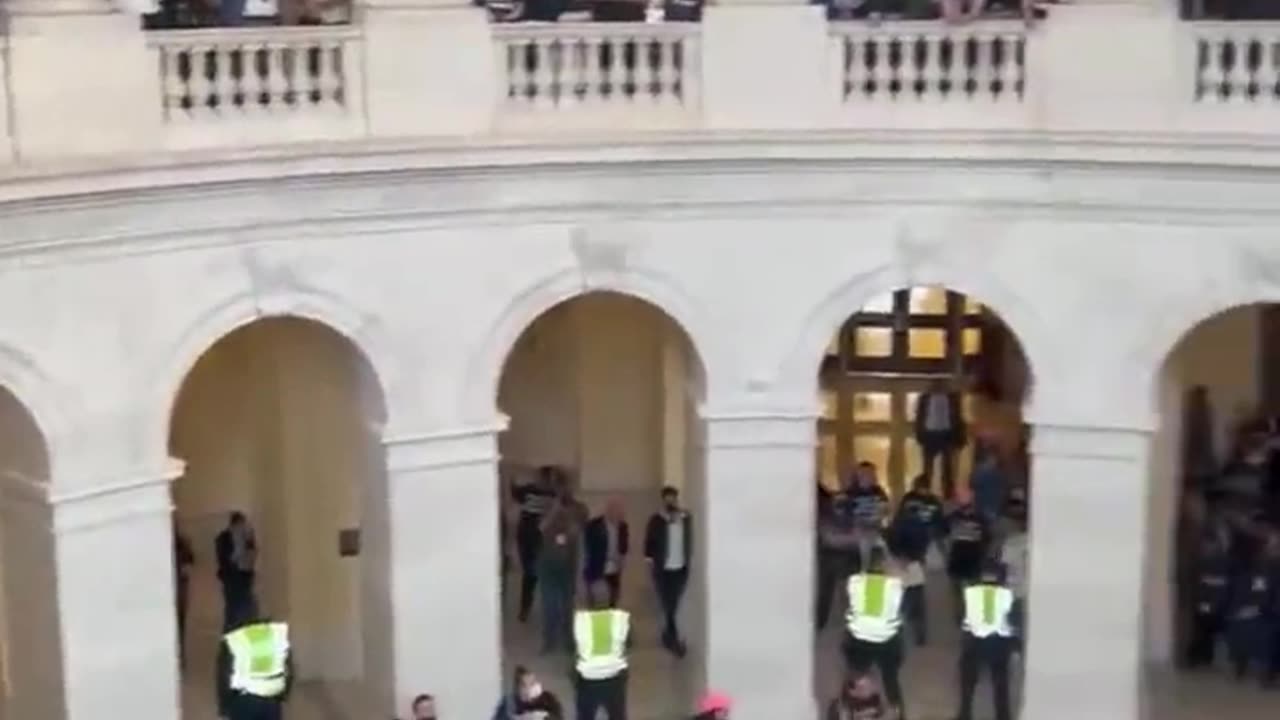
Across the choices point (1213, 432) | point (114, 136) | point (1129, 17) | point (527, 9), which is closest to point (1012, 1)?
point (1129, 17)

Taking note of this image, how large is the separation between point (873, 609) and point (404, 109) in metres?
5.53

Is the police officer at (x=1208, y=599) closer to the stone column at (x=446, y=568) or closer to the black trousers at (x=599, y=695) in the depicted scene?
the black trousers at (x=599, y=695)

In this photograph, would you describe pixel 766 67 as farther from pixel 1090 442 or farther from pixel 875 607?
pixel 875 607

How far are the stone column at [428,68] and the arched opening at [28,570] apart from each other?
340 cm

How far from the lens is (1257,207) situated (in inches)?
723

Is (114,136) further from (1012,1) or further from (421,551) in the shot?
(1012,1)

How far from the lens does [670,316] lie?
19.3 m

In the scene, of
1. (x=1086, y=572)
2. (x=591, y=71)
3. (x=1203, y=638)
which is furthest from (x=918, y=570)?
(x=591, y=71)

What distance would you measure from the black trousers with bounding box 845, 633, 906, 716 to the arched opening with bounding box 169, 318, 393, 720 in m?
3.89

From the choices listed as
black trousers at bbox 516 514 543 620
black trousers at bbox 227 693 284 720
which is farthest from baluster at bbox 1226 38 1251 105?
black trousers at bbox 227 693 284 720

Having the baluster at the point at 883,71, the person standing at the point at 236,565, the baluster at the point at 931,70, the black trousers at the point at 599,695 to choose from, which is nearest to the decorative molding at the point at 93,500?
the person standing at the point at 236,565

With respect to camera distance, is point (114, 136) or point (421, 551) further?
point (421, 551)

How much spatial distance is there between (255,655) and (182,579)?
123 inches

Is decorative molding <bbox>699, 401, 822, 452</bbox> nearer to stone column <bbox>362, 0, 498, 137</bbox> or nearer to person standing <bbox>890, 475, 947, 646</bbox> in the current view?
person standing <bbox>890, 475, 947, 646</bbox>
